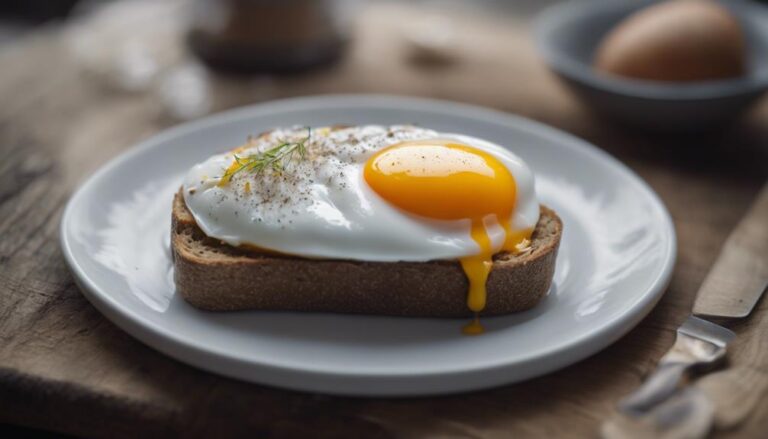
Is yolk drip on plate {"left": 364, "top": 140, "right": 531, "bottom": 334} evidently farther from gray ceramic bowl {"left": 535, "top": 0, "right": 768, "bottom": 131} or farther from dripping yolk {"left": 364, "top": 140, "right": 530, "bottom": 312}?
gray ceramic bowl {"left": 535, "top": 0, "right": 768, "bottom": 131}

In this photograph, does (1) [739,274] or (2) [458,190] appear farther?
(1) [739,274]

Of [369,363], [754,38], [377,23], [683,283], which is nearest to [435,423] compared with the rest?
[369,363]

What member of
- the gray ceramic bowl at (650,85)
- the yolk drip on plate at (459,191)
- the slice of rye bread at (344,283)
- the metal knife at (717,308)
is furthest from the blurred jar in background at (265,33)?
the metal knife at (717,308)

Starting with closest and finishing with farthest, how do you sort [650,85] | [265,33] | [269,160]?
[269,160]
[650,85]
[265,33]

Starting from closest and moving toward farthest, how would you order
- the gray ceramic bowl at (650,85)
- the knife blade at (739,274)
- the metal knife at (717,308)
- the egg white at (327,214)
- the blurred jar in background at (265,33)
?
the metal knife at (717,308) → the egg white at (327,214) → the knife blade at (739,274) → the gray ceramic bowl at (650,85) → the blurred jar in background at (265,33)

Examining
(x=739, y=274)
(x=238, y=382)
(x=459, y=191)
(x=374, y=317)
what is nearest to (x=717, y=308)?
(x=739, y=274)

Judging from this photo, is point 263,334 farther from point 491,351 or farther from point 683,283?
point 683,283

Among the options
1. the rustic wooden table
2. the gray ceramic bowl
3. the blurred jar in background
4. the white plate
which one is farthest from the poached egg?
the blurred jar in background

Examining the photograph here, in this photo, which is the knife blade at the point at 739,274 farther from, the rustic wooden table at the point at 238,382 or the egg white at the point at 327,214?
the egg white at the point at 327,214

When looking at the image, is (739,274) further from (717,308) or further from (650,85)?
(650,85)
